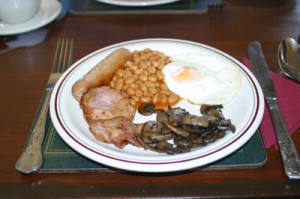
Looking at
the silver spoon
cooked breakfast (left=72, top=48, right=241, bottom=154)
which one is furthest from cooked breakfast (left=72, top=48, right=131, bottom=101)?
the silver spoon

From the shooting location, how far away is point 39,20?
1714 mm

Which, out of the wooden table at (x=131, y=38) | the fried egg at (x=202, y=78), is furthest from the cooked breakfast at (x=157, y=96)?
the wooden table at (x=131, y=38)

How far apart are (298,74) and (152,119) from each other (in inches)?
21.5

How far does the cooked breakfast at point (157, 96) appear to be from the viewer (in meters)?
0.99

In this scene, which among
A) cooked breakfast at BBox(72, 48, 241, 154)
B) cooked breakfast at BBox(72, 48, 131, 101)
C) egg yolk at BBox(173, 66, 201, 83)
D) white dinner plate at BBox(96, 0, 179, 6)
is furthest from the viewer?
white dinner plate at BBox(96, 0, 179, 6)

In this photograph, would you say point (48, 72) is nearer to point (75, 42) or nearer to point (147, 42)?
point (75, 42)

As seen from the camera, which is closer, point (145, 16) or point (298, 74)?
point (298, 74)

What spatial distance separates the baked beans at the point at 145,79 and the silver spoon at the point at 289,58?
41 cm

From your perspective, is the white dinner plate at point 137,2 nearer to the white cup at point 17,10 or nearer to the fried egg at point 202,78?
the white cup at point 17,10

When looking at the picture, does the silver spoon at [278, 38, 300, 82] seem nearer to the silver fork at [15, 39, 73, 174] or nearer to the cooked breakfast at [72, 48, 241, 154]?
the cooked breakfast at [72, 48, 241, 154]

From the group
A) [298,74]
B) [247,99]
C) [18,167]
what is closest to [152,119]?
[247,99]

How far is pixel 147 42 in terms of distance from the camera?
56.2 inches

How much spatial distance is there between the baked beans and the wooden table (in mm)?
245

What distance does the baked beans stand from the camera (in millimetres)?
1254
